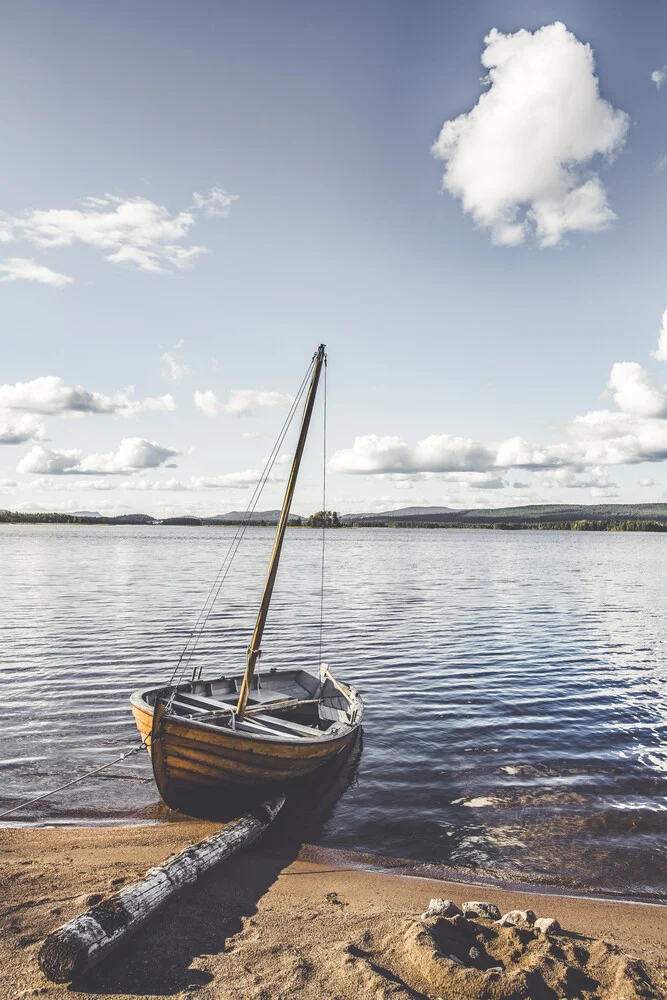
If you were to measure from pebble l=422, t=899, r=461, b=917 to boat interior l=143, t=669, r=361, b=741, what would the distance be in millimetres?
4576

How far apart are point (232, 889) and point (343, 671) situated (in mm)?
Answer: 15529

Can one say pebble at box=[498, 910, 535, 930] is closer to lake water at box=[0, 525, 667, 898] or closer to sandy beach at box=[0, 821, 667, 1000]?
sandy beach at box=[0, 821, 667, 1000]

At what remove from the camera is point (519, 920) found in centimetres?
829

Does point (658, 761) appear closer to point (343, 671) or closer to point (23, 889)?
point (343, 671)

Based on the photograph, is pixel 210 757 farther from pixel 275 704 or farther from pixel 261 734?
pixel 275 704

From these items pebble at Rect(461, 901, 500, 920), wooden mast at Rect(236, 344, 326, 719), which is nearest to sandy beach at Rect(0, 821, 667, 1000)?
pebble at Rect(461, 901, 500, 920)

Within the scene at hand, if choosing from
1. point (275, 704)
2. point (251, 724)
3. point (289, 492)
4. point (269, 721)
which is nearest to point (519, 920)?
point (251, 724)

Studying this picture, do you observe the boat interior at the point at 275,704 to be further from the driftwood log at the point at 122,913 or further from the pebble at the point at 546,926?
the pebble at the point at 546,926

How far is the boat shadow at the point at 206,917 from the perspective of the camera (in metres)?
7.10

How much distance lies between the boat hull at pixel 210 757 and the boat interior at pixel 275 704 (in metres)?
0.57

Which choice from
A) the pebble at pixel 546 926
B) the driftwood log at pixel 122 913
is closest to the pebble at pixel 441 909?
the pebble at pixel 546 926

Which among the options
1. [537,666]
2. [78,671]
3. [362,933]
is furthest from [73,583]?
[362,933]

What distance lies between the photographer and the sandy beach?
22.8 ft

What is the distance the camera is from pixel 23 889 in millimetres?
9102
